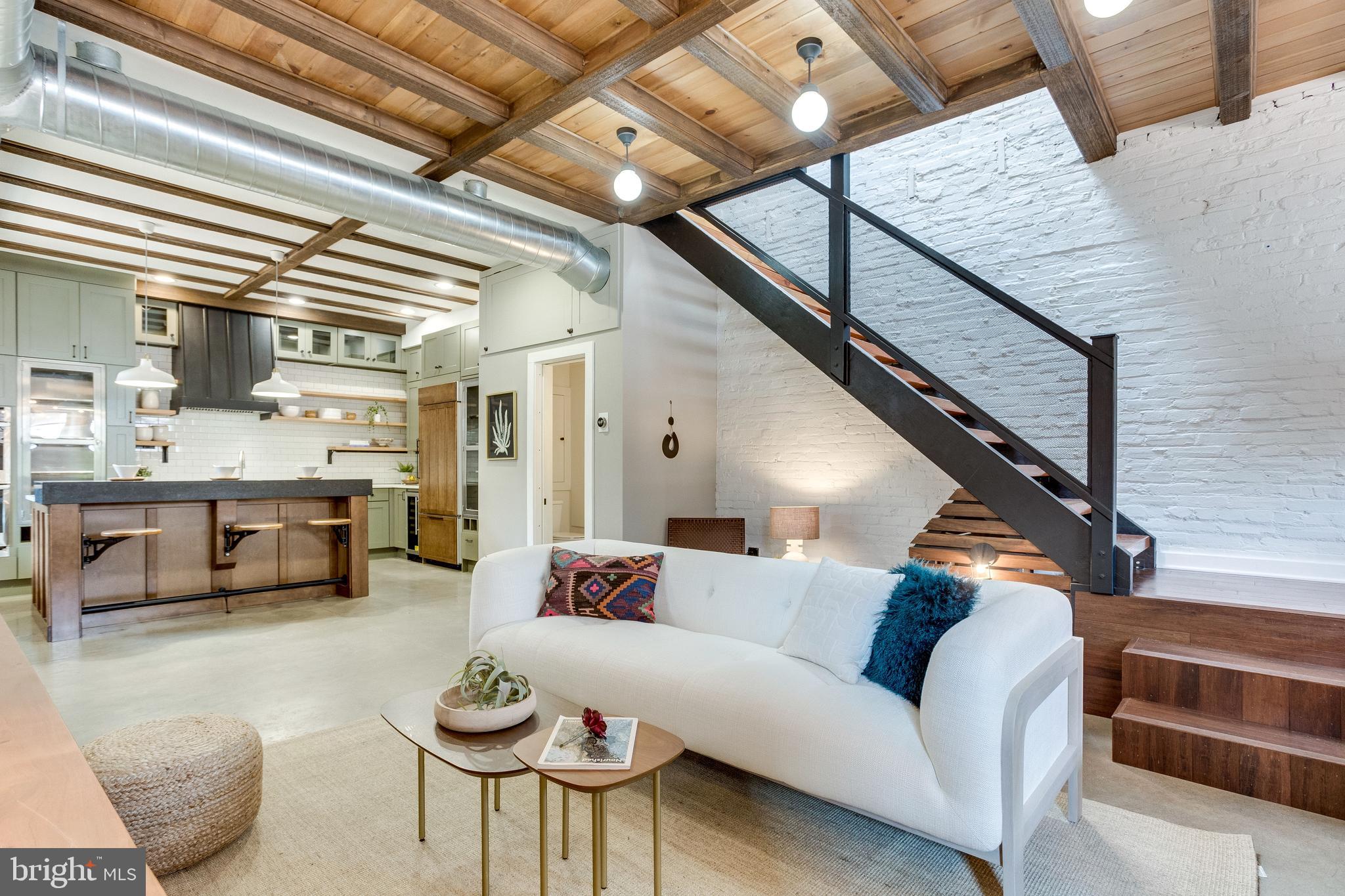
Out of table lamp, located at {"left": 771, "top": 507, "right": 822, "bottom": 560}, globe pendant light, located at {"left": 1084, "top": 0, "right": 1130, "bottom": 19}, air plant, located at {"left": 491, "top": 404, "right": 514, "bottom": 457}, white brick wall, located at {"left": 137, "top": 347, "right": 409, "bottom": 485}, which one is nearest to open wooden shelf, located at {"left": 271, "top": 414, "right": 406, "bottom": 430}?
white brick wall, located at {"left": 137, "top": 347, "right": 409, "bottom": 485}

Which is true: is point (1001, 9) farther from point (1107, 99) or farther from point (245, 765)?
point (245, 765)

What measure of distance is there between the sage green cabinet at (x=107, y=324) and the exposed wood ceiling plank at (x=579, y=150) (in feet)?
17.3

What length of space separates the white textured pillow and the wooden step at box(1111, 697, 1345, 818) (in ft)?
4.12

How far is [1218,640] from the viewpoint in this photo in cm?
297

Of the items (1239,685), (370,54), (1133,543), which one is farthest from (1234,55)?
(370,54)

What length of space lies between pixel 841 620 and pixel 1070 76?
289cm

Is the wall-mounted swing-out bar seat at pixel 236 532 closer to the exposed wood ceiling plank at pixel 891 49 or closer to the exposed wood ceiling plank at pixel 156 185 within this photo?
the exposed wood ceiling plank at pixel 156 185

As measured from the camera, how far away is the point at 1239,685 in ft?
8.87

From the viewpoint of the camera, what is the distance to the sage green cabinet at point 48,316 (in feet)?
20.3

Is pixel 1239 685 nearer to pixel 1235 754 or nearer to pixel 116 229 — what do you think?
pixel 1235 754

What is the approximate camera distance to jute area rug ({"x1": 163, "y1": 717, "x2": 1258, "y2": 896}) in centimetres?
192

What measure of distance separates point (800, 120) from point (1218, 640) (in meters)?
3.03

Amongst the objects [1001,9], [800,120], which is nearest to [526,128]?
[800,120]

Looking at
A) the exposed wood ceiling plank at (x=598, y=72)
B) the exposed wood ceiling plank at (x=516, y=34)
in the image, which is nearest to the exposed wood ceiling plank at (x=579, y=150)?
the exposed wood ceiling plank at (x=598, y=72)
